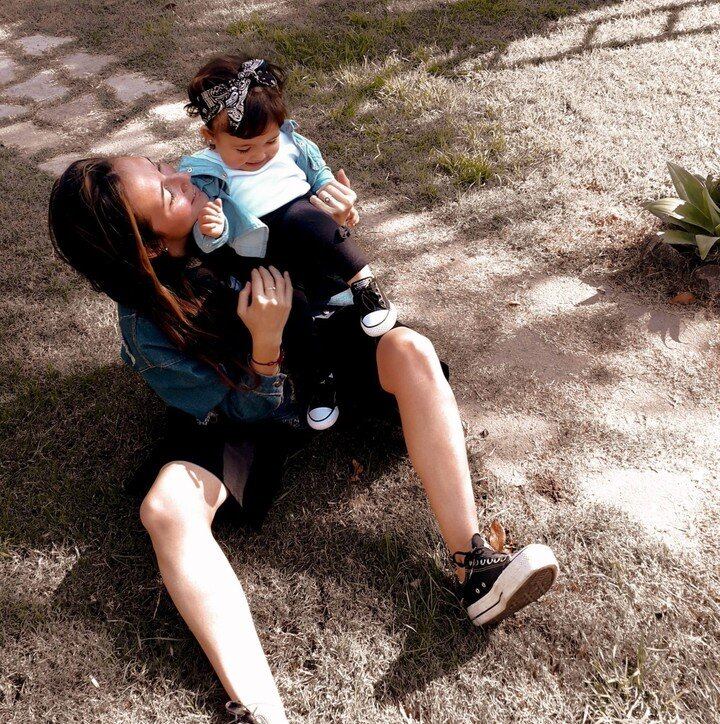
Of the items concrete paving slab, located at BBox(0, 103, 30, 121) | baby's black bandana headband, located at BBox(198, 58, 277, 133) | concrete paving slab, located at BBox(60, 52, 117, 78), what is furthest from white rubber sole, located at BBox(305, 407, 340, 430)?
concrete paving slab, located at BBox(60, 52, 117, 78)

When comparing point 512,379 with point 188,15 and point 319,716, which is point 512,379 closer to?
point 319,716

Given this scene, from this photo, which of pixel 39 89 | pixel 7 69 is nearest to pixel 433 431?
pixel 39 89

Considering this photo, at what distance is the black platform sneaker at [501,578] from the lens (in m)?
1.96

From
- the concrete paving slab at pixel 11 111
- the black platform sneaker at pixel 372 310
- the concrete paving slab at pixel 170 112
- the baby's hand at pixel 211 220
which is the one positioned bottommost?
the concrete paving slab at pixel 11 111

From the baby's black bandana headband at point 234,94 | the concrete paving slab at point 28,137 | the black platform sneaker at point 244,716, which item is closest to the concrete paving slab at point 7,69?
the concrete paving slab at point 28,137

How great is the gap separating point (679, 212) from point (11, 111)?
428 cm

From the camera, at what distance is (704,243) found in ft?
10.00

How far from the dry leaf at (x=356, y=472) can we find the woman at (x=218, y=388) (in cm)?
28

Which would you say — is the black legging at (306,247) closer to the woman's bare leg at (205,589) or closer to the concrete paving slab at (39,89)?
the woman's bare leg at (205,589)

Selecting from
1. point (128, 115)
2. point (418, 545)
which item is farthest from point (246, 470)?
point (128, 115)

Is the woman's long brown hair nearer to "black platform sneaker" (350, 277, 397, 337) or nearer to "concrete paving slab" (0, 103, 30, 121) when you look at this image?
"black platform sneaker" (350, 277, 397, 337)

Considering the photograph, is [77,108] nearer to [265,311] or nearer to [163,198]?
[163,198]

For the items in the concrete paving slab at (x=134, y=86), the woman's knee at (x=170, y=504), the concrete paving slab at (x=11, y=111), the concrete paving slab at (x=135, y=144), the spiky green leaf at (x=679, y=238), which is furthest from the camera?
the concrete paving slab at (x=134, y=86)

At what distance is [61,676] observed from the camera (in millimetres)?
2119
